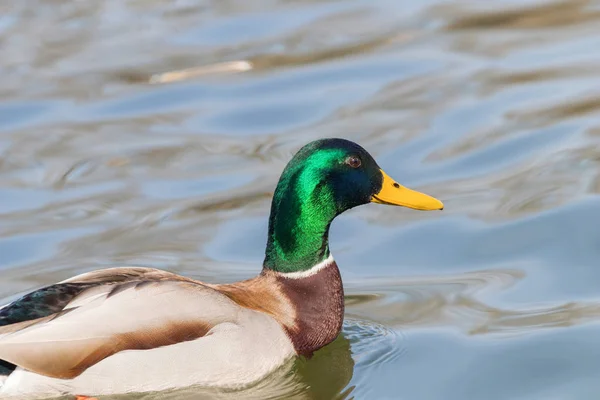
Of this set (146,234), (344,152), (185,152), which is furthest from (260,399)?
(185,152)

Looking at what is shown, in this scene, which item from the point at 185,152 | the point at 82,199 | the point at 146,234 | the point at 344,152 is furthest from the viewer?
the point at 185,152

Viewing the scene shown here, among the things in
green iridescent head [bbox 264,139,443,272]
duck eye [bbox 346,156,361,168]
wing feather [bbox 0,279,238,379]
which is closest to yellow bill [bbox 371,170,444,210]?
green iridescent head [bbox 264,139,443,272]

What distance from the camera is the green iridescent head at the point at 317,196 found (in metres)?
6.16

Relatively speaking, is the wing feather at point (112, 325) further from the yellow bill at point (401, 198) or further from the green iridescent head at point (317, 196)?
the yellow bill at point (401, 198)

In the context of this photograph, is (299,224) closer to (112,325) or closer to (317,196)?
(317,196)

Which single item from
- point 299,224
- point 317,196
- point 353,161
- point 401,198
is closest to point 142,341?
point 299,224

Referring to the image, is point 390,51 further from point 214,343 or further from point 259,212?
point 214,343

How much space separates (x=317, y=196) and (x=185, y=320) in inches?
38.5

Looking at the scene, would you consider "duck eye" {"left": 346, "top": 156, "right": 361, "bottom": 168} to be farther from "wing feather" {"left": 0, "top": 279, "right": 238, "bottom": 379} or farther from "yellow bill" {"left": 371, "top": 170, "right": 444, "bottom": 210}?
"wing feather" {"left": 0, "top": 279, "right": 238, "bottom": 379}

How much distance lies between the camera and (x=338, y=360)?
625 cm

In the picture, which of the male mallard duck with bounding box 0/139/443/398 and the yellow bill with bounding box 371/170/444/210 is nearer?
the male mallard duck with bounding box 0/139/443/398

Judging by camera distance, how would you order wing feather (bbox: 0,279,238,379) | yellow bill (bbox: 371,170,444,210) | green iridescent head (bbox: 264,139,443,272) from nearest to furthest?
wing feather (bbox: 0,279,238,379) → green iridescent head (bbox: 264,139,443,272) → yellow bill (bbox: 371,170,444,210)

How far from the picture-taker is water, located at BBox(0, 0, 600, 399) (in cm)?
625

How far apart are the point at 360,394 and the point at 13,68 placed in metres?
6.60
